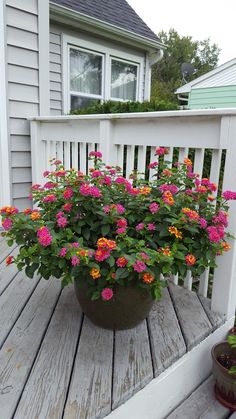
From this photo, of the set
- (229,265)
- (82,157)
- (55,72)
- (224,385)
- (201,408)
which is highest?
(55,72)

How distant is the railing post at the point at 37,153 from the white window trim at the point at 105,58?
8.03ft

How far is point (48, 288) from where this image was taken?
71.1 inches

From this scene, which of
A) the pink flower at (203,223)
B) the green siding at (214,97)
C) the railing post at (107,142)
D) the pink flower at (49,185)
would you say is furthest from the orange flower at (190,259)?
the green siding at (214,97)

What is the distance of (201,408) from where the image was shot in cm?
137

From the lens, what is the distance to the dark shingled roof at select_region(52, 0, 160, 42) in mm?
4725

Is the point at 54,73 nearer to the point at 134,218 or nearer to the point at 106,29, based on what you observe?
the point at 106,29

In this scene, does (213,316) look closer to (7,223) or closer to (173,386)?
(173,386)

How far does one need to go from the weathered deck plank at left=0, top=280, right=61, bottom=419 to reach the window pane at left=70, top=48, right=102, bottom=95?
4189 millimetres

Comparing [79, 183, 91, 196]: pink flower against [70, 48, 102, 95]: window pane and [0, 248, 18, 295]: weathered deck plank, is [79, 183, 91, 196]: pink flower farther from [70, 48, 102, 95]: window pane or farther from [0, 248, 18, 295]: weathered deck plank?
[70, 48, 102, 95]: window pane

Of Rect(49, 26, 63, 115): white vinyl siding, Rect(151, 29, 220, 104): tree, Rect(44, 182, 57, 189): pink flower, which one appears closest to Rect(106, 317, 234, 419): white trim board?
Rect(44, 182, 57, 189): pink flower

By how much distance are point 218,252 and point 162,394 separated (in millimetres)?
627

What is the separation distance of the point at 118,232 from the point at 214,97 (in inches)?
327

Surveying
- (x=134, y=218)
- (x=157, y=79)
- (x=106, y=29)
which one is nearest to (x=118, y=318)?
(x=134, y=218)

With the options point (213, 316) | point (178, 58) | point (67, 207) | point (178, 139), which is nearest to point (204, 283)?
point (213, 316)
